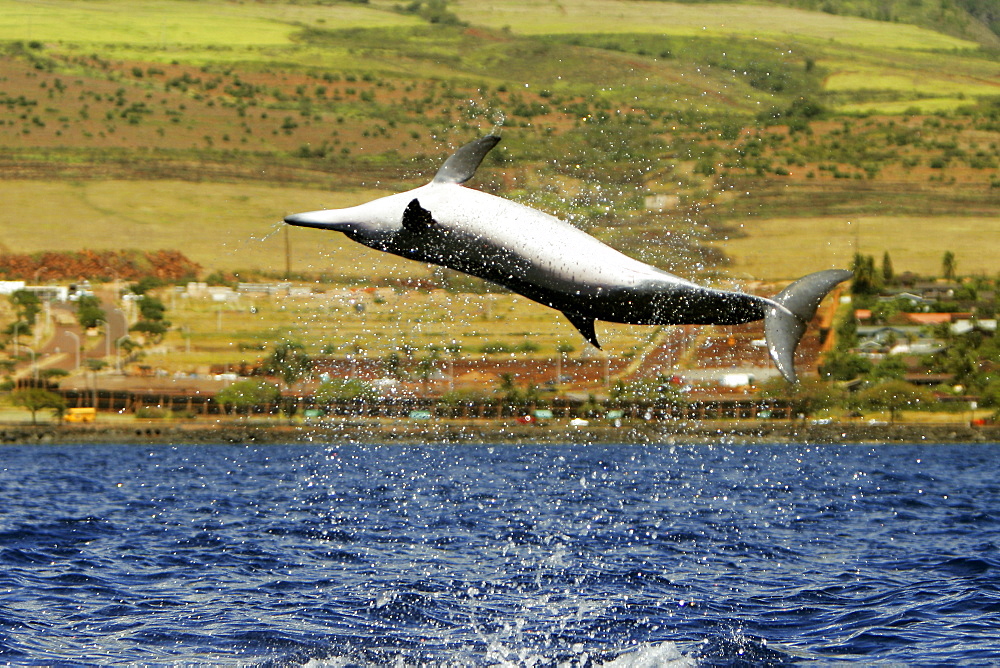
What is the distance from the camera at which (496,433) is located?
12719 centimetres

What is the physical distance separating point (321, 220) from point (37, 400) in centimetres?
12560

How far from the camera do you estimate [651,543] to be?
2980cm

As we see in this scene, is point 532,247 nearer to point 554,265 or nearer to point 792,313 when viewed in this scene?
point 554,265

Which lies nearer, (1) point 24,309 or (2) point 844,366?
(2) point 844,366

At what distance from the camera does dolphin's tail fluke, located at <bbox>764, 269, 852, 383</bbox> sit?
9922mm

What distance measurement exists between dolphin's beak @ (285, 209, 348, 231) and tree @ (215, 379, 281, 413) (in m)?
119

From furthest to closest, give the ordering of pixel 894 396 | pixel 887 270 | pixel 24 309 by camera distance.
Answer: pixel 887 270 < pixel 24 309 < pixel 894 396

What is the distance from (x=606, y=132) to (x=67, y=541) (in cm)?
12732

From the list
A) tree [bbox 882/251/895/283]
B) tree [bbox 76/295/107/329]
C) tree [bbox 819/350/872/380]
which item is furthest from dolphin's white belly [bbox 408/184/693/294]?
tree [bbox 882/251/895/283]

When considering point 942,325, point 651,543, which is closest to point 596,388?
point 942,325

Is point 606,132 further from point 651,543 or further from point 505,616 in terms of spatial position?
point 505,616

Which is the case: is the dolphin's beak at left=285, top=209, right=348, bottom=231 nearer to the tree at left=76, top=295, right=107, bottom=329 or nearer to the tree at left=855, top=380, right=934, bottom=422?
the tree at left=855, top=380, right=934, bottom=422

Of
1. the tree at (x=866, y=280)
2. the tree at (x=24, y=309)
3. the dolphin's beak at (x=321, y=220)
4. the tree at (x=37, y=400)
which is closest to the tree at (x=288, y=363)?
the tree at (x=37, y=400)

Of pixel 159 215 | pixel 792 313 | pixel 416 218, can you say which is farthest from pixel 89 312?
pixel 792 313
